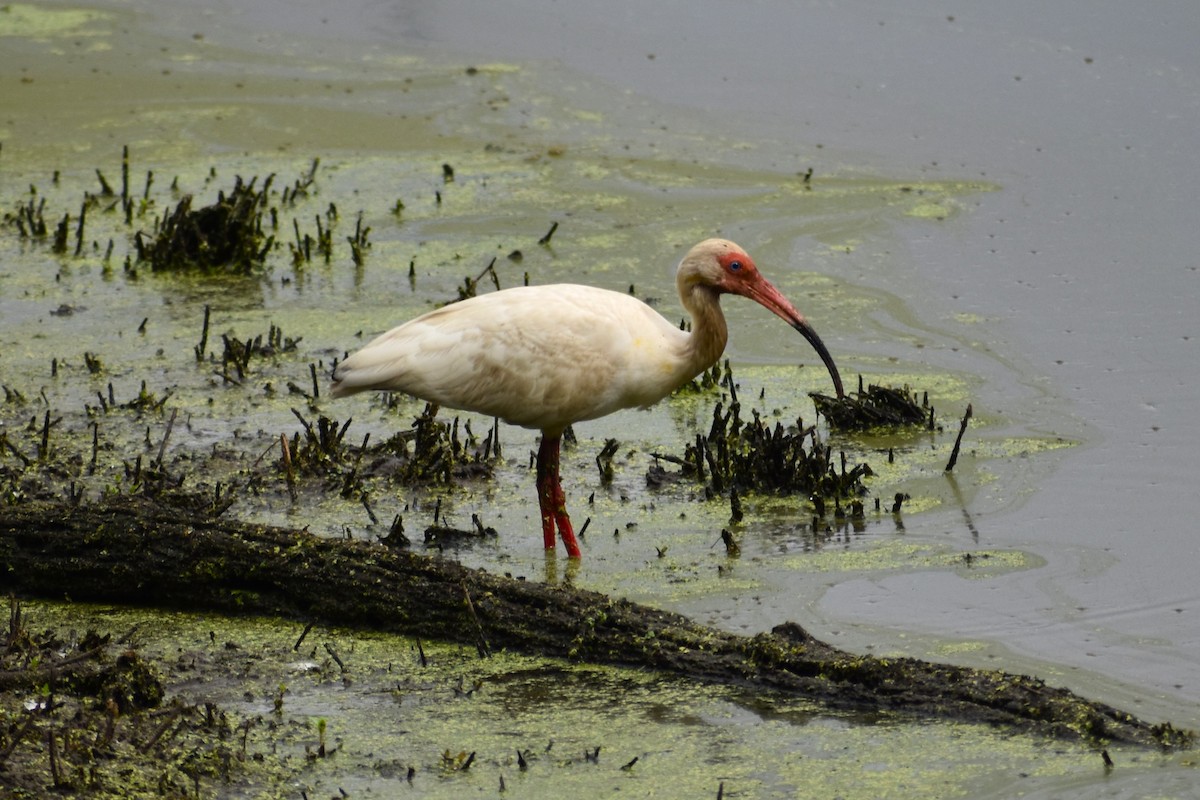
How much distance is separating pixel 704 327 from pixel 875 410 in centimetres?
131

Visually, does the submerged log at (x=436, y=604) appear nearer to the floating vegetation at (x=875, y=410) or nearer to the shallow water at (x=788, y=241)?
the shallow water at (x=788, y=241)

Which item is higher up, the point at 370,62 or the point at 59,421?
the point at 370,62

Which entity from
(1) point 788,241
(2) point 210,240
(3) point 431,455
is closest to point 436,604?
(3) point 431,455

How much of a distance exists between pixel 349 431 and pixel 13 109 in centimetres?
595

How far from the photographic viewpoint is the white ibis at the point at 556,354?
20.0ft

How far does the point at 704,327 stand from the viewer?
6199mm

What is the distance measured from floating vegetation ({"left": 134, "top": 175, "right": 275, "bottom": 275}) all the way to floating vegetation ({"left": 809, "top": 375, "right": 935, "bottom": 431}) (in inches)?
134

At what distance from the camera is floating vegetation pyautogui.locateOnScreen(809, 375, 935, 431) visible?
7.25 m

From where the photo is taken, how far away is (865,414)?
286 inches

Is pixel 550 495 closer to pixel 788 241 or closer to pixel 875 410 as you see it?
pixel 875 410

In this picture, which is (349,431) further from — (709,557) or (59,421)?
(709,557)

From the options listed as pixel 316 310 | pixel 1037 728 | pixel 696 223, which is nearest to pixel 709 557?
pixel 1037 728

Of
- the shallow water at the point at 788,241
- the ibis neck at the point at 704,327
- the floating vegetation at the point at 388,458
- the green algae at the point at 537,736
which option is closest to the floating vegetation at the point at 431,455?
the floating vegetation at the point at 388,458

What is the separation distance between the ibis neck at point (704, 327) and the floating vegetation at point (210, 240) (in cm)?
359
